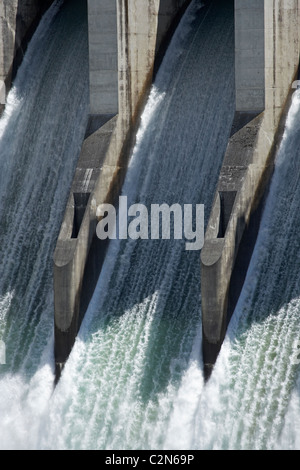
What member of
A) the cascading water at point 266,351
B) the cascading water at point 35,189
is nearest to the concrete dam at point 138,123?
the cascading water at point 266,351

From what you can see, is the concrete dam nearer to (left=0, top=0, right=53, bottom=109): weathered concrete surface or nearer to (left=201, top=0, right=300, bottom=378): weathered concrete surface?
(left=201, top=0, right=300, bottom=378): weathered concrete surface

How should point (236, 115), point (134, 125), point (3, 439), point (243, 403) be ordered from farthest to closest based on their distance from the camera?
point (134, 125) → point (236, 115) → point (3, 439) → point (243, 403)

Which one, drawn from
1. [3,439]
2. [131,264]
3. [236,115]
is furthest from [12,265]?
[236,115]

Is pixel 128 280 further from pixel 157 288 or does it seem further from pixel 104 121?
pixel 104 121

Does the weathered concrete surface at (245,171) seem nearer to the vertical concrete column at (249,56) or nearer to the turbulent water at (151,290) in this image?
the vertical concrete column at (249,56)

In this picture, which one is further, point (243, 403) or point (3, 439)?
point (3, 439)

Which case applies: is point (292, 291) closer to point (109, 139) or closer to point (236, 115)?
point (236, 115)

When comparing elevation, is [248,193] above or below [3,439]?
above

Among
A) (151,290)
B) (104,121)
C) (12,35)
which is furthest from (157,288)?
(12,35)
